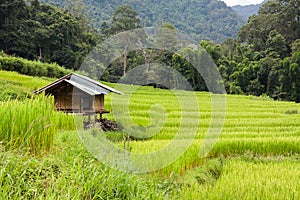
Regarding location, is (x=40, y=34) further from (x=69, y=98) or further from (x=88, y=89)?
(x=88, y=89)

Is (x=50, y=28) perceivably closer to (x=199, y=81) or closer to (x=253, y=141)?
(x=199, y=81)

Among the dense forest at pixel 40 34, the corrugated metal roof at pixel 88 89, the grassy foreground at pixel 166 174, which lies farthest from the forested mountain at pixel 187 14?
the grassy foreground at pixel 166 174

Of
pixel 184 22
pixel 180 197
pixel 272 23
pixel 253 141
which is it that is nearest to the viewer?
pixel 180 197

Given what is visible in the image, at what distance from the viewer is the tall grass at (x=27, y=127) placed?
3406 millimetres

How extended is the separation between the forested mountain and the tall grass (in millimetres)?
40024

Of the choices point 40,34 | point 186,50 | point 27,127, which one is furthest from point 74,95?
point 40,34

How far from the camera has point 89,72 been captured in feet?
55.9

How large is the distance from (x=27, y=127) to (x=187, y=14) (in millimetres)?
54810

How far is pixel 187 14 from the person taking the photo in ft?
182

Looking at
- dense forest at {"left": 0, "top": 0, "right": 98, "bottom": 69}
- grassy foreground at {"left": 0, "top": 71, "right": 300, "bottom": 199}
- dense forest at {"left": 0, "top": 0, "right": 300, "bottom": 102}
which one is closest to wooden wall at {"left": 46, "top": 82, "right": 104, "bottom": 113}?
grassy foreground at {"left": 0, "top": 71, "right": 300, "bottom": 199}

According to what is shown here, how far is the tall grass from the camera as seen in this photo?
3.41 meters

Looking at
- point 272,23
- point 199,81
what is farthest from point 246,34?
point 199,81

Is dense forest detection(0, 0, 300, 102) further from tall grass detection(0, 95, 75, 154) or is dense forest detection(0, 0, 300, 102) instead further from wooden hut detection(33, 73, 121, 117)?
tall grass detection(0, 95, 75, 154)

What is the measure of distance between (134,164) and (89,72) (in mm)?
13778
